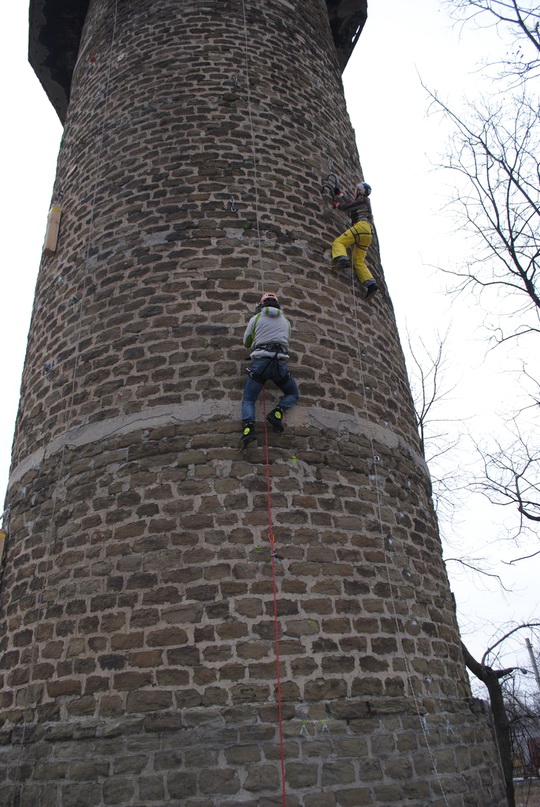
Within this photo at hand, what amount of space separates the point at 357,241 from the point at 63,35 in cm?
778

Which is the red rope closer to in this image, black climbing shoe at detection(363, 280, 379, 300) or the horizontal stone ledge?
the horizontal stone ledge

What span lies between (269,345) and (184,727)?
3.14 meters

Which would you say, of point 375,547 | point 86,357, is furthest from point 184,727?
point 86,357

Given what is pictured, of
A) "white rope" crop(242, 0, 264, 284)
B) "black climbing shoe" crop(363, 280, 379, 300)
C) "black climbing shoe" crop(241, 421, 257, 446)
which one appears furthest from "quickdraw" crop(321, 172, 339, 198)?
"black climbing shoe" crop(241, 421, 257, 446)

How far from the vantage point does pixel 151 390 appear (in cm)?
598

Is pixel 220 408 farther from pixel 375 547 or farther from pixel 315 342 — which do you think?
pixel 375 547

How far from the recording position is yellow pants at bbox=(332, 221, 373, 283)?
744 cm

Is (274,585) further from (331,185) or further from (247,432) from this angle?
(331,185)

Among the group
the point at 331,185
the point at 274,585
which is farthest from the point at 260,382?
the point at 331,185

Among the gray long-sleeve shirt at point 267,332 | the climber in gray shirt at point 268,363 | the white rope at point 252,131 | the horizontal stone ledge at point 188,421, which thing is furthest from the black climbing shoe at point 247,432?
the white rope at point 252,131

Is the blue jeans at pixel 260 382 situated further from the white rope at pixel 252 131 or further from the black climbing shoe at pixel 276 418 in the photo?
the white rope at pixel 252 131

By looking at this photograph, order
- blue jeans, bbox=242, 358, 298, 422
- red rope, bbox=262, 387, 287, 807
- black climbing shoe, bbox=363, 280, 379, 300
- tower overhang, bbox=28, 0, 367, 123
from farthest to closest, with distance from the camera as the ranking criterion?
tower overhang, bbox=28, 0, 367, 123 → black climbing shoe, bbox=363, 280, 379, 300 → blue jeans, bbox=242, 358, 298, 422 → red rope, bbox=262, 387, 287, 807

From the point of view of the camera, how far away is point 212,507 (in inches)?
208

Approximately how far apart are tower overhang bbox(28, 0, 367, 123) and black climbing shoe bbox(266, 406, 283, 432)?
948cm
